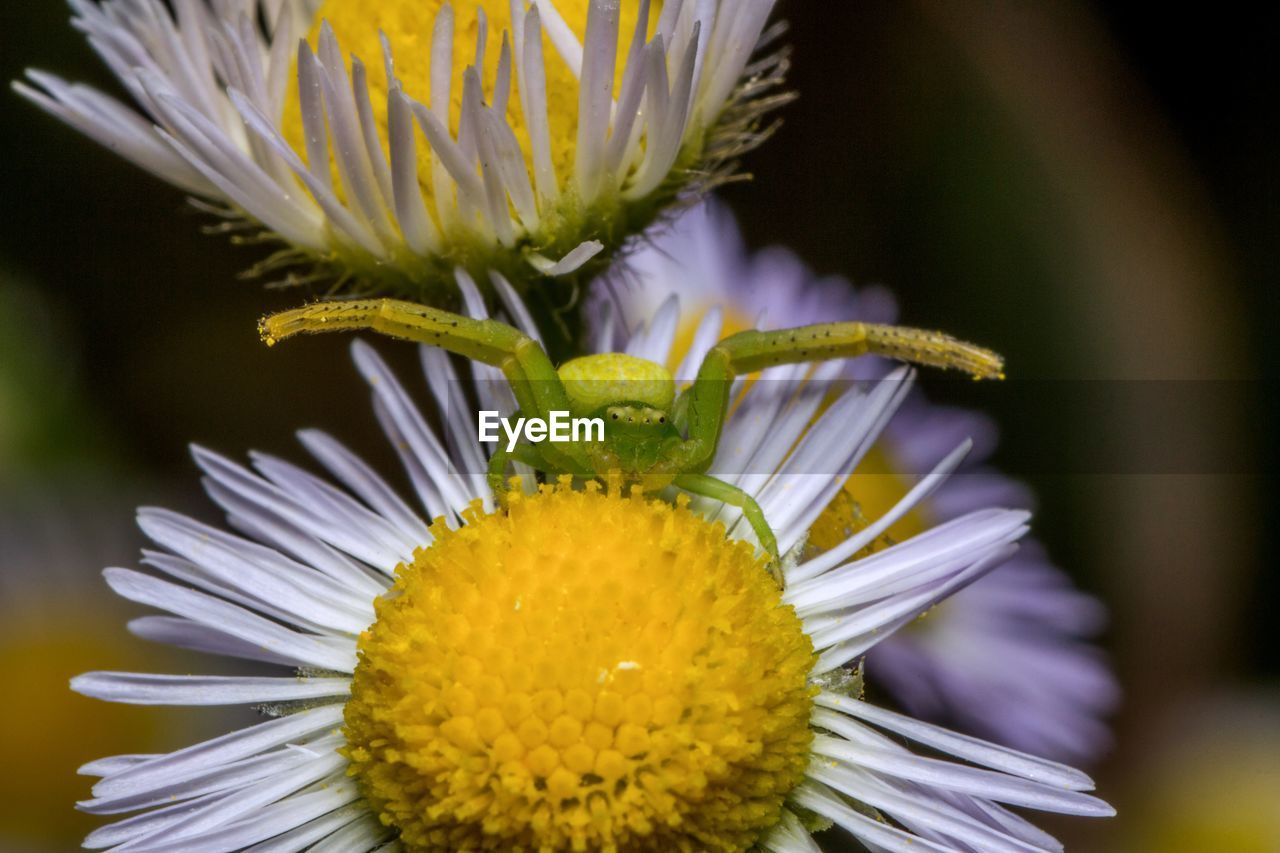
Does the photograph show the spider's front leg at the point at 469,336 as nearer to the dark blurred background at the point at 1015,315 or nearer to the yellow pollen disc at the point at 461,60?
the yellow pollen disc at the point at 461,60

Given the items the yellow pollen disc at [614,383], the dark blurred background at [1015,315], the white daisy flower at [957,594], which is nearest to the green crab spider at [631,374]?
the yellow pollen disc at [614,383]

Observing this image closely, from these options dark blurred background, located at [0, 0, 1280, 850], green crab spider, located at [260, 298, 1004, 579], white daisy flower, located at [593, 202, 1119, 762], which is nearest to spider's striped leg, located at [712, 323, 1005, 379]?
green crab spider, located at [260, 298, 1004, 579]

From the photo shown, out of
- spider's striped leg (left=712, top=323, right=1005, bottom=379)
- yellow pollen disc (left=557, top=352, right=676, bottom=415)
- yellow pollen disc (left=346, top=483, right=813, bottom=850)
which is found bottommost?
yellow pollen disc (left=346, top=483, right=813, bottom=850)

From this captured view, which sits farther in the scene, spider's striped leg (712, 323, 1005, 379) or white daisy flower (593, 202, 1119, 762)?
white daisy flower (593, 202, 1119, 762)

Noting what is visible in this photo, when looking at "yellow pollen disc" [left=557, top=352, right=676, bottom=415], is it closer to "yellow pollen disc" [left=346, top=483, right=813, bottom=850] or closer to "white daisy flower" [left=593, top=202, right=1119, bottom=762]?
"yellow pollen disc" [left=346, top=483, right=813, bottom=850]

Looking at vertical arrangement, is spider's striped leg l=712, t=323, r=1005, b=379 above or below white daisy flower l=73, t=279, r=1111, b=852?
above

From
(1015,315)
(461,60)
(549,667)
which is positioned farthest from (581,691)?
(1015,315)
